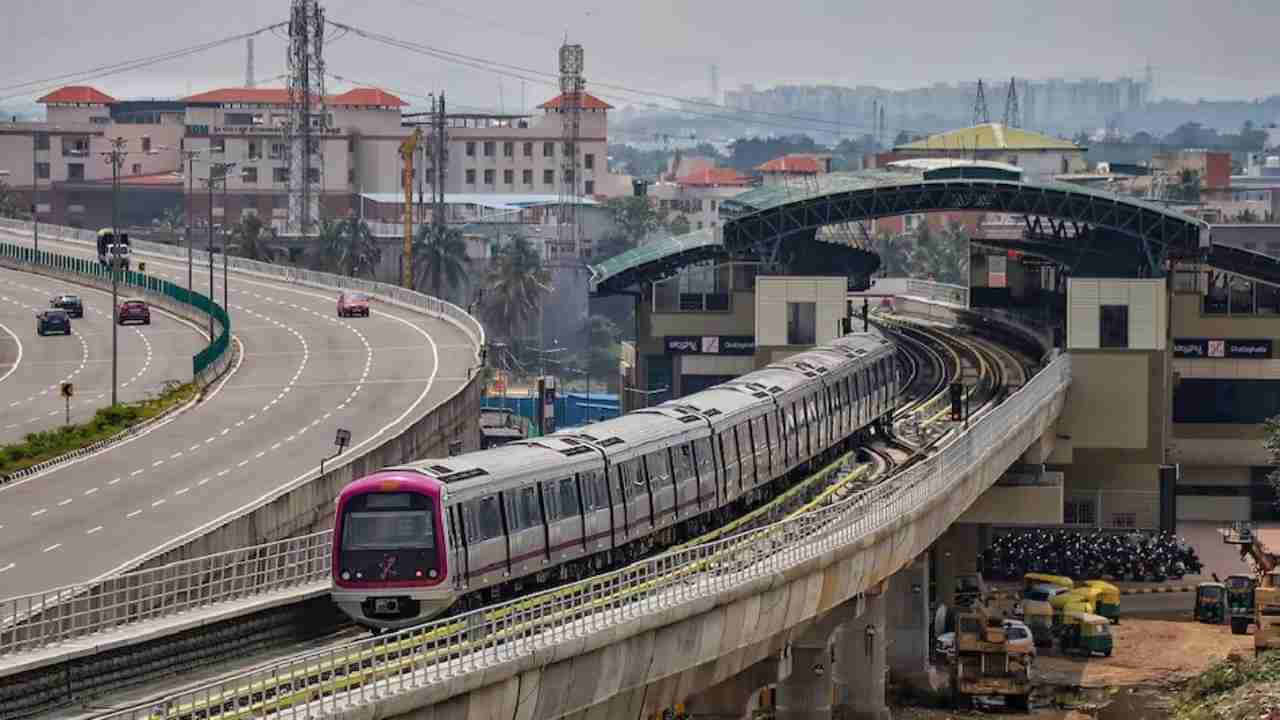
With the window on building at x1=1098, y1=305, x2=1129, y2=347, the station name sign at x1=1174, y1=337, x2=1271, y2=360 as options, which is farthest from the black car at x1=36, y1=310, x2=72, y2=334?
the station name sign at x1=1174, y1=337, x2=1271, y2=360

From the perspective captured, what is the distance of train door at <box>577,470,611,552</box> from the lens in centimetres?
5425

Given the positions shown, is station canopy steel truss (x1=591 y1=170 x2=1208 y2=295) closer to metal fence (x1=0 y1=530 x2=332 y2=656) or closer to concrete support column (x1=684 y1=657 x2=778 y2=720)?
concrete support column (x1=684 y1=657 x2=778 y2=720)

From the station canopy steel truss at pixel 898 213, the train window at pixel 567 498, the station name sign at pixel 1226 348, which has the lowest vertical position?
the station name sign at pixel 1226 348

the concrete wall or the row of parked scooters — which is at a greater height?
the concrete wall

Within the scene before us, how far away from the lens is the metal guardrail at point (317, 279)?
421ft

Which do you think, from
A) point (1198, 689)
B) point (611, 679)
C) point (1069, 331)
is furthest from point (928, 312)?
point (611, 679)

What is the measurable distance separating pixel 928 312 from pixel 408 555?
106m

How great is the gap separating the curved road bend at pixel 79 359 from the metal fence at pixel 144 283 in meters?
1.45

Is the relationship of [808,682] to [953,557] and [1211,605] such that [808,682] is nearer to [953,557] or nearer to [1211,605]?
[953,557]

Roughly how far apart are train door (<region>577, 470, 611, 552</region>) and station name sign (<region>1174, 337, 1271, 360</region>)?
7012 centimetres

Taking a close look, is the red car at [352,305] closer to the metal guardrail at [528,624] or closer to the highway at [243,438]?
the highway at [243,438]

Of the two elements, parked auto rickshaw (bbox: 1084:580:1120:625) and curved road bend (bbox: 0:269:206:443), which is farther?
parked auto rickshaw (bbox: 1084:580:1120:625)

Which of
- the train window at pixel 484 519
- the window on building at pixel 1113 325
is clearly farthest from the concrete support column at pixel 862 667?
the window on building at pixel 1113 325

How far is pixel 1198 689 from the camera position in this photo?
269 ft
